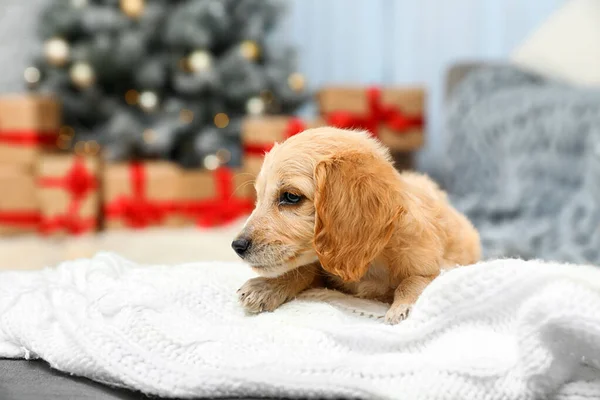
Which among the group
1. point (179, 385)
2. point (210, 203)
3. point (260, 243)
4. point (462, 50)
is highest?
point (462, 50)

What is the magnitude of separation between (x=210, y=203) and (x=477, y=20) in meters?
2.12

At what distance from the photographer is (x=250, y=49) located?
141 inches

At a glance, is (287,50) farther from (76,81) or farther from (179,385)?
(179,385)

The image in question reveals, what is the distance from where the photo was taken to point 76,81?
11.4 feet

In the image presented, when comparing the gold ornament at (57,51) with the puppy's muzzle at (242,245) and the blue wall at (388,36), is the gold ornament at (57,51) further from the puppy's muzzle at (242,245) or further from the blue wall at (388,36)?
the puppy's muzzle at (242,245)

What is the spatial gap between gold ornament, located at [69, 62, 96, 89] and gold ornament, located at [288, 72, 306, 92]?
1.09m

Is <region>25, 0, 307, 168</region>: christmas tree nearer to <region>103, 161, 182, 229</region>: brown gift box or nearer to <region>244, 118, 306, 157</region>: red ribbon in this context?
<region>103, 161, 182, 229</region>: brown gift box

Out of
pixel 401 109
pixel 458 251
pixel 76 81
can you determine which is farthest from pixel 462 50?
pixel 458 251

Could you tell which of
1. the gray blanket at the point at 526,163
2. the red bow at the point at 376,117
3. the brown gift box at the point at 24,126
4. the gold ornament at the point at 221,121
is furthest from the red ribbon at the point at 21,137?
the gray blanket at the point at 526,163

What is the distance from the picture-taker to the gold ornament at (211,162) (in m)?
3.54

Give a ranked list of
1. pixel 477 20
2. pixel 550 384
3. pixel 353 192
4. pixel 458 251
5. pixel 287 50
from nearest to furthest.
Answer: pixel 550 384 → pixel 353 192 → pixel 458 251 → pixel 287 50 → pixel 477 20

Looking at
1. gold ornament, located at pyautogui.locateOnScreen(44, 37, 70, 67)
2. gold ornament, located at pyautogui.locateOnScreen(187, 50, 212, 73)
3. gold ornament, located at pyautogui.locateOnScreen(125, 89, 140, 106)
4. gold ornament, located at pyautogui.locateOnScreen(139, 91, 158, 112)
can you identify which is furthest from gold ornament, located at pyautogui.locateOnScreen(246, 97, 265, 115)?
gold ornament, located at pyautogui.locateOnScreen(44, 37, 70, 67)

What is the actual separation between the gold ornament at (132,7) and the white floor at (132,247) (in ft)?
3.84

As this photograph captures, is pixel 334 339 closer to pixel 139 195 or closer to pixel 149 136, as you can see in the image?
pixel 139 195
